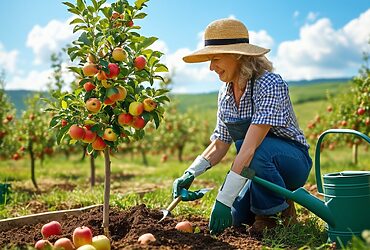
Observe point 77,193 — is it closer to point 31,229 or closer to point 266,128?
point 31,229

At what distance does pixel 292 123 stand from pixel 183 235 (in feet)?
3.63

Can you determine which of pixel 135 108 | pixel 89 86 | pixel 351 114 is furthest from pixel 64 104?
pixel 351 114

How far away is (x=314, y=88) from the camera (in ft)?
137

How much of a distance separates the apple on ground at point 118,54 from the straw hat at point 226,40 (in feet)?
1.94

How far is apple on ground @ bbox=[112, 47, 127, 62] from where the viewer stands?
3129 millimetres

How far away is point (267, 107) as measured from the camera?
3428 mm

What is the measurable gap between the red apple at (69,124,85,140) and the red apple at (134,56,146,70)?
0.49 metres

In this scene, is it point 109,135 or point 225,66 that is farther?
point 225,66

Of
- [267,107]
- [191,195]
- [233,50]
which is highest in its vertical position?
[233,50]

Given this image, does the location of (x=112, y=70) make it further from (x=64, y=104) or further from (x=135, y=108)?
(x=64, y=104)

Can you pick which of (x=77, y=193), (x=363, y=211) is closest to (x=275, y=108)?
(x=363, y=211)

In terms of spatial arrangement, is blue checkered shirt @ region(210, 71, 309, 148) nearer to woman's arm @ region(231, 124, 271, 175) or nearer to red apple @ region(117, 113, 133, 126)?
woman's arm @ region(231, 124, 271, 175)

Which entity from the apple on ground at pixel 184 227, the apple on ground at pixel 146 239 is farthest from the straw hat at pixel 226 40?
the apple on ground at pixel 146 239

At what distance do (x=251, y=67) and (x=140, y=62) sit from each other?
0.81 m
